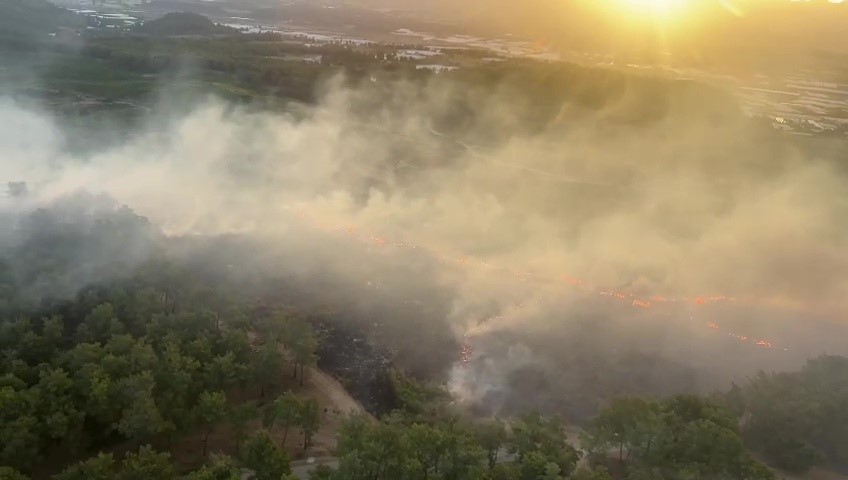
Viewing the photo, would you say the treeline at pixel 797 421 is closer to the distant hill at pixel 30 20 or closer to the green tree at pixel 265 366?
the green tree at pixel 265 366

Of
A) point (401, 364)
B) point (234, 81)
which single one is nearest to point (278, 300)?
point (401, 364)

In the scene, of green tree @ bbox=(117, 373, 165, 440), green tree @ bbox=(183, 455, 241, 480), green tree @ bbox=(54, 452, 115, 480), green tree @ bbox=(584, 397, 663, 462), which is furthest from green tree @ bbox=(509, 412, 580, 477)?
green tree @ bbox=(54, 452, 115, 480)

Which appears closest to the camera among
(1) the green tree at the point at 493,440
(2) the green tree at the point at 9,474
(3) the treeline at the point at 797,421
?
(2) the green tree at the point at 9,474

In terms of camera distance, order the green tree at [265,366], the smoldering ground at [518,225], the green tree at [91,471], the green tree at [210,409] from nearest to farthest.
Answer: the green tree at [91,471] < the green tree at [210,409] < the green tree at [265,366] < the smoldering ground at [518,225]

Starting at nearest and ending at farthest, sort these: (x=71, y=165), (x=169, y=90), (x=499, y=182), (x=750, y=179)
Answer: (x=71, y=165)
(x=499, y=182)
(x=750, y=179)
(x=169, y=90)

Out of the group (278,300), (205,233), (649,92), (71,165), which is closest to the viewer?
(278,300)

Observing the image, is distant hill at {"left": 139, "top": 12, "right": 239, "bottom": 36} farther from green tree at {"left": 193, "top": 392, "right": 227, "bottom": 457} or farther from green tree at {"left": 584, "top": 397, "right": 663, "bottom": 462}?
green tree at {"left": 584, "top": 397, "right": 663, "bottom": 462}

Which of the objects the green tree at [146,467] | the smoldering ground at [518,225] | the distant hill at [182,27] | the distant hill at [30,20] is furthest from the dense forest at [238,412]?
the distant hill at [182,27]

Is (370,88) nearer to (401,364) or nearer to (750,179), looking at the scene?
(750,179)
